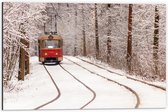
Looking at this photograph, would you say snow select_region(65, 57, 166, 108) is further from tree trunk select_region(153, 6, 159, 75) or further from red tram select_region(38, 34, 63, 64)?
tree trunk select_region(153, 6, 159, 75)

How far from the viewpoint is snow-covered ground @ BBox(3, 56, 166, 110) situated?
9367 mm

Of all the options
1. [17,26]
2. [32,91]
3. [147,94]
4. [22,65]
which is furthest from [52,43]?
[147,94]

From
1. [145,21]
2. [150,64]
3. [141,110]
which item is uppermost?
[145,21]

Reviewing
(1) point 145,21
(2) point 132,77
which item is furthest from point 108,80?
(1) point 145,21

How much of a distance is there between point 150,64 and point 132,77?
1.15 feet

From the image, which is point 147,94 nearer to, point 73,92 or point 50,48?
point 73,92

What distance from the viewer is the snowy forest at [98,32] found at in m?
9.64

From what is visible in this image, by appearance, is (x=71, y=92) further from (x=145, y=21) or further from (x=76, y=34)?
(x=145, y=21)

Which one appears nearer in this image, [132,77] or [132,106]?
[132,106]

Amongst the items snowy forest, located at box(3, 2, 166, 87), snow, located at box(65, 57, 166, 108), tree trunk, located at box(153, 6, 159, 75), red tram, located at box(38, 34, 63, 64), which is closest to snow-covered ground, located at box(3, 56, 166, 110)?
snow, located at box(65, 57, 166, 108)

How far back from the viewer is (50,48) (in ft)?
34.8

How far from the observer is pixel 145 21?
10.4 meters

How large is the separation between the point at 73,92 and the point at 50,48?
126 centimetres

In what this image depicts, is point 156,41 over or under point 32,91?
over
